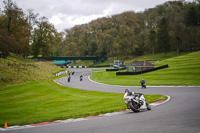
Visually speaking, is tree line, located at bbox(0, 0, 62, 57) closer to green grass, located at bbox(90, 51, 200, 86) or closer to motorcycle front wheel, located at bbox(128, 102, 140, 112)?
green grass, located at bbox(90, 51, 200, 86)

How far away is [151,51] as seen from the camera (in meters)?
121

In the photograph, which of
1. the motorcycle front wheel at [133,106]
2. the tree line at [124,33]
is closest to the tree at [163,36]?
the tree line at [124,33]

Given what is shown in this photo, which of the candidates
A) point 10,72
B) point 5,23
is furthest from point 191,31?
point 10,72

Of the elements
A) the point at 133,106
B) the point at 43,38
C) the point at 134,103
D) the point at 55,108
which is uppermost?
the point at 43,38

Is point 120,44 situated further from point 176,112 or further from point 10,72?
point 176,112

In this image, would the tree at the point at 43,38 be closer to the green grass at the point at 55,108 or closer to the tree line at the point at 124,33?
the tree line at the point at 124,33

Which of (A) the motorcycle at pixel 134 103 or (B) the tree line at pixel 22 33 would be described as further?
(B) the tree line at pixel 22 33

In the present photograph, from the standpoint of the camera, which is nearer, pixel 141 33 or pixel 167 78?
pixel 167 78

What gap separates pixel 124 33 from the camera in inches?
4712

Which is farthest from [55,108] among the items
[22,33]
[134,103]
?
[22,33]

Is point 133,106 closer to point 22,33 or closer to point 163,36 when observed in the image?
point 22,33

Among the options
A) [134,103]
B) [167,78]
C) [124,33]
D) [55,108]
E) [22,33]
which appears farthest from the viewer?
[124,33]

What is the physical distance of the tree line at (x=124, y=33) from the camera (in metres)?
83.1

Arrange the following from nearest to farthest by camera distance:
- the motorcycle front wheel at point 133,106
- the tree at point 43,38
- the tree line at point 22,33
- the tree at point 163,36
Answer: the motorcycle front wheel at point 133,106 < the tree line at point 22,33 < the tree at point 43,38 < the tree at point 163,36
